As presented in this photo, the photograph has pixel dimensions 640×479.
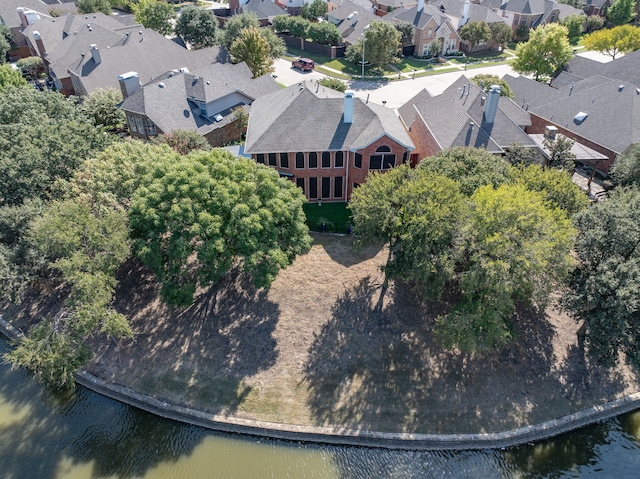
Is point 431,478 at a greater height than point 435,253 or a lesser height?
lesser

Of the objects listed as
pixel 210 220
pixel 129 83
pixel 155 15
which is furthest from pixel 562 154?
pixel 155 15

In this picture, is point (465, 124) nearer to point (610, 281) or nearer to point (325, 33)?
point (610, 281)

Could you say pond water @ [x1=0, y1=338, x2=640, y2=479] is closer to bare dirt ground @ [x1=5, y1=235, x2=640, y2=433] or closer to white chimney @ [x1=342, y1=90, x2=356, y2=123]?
bare dirt ground @ [x1=5, y1=235, x2=640, y2=433]

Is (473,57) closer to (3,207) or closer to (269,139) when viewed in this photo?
(269,139)

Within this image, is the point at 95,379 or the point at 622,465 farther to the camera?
the point at 95,379

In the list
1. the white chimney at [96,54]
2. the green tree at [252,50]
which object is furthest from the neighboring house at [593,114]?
the white chimney at [96,54]

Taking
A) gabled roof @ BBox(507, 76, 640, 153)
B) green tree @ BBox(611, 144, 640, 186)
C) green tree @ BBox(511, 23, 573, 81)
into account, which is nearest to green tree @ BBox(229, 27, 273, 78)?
gabled roof @ BBox(507, 76, 640, 153)

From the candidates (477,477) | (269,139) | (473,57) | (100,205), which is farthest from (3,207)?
(473,57)

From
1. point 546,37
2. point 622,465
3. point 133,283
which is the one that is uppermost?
point 546,37
